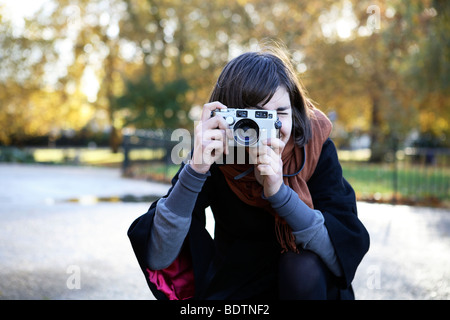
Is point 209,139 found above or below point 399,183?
above

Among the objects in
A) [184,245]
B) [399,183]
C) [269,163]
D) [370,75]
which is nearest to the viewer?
[269,163]

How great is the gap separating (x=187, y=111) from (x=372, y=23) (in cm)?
750

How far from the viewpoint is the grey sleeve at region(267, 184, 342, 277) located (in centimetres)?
166

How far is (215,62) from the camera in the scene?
64.9 ft

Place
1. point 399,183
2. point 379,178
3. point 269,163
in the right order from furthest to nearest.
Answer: point 379,178 < point 399,183 < point 269,163

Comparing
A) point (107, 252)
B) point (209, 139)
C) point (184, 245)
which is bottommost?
point (107, 252)

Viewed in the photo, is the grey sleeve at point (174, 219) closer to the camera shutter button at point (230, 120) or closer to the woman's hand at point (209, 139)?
the woman's hand at point (209, 139)

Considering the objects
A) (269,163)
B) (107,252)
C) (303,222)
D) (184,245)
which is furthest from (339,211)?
(107,252)

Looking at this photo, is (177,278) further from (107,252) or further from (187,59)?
(187,59)

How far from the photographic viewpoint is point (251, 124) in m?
1.69

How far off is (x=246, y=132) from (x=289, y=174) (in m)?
0.26

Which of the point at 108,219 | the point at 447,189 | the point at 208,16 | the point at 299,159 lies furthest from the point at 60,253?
the point at 208,16

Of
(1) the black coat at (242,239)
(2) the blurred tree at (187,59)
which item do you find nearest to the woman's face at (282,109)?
(1) the black coat at (242,239)

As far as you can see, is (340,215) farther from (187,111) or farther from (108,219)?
(187,111)
